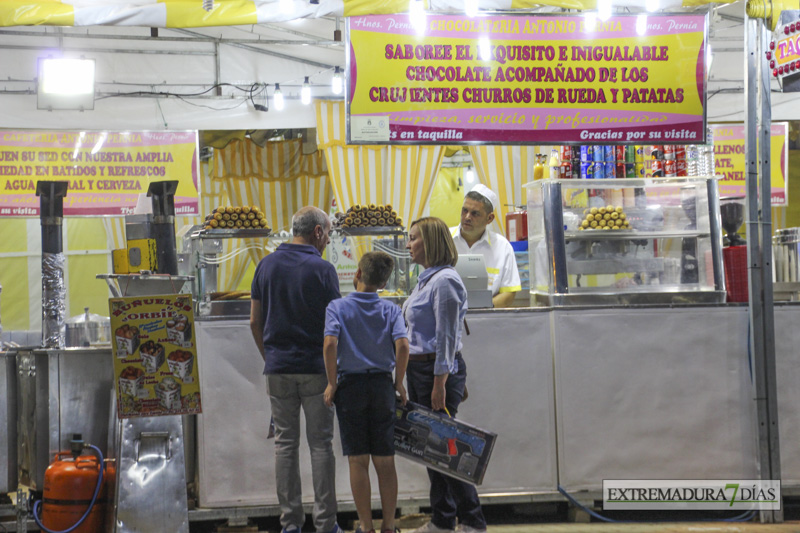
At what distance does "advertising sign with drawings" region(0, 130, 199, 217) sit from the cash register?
4.49m

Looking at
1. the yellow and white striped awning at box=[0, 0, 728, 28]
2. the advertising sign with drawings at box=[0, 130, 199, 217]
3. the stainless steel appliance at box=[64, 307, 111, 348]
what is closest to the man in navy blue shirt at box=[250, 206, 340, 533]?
the stainless steel appliance at box=[64, 307, 111, 348]

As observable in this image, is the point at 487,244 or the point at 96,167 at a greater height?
the point at 96,167

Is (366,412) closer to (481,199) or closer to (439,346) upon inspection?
(439,346)

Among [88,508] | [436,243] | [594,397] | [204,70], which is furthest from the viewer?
[204,70]

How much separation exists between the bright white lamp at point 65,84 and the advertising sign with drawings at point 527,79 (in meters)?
4.70

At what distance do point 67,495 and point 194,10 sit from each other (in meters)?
2.88

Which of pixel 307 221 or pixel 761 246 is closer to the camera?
pixel 307 221

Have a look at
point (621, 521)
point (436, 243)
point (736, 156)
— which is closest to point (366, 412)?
point (436, 243)

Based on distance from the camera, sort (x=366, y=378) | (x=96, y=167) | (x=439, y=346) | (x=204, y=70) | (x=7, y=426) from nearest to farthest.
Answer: (x=366, y=378)
(x=439, y=346)
(x=7, y=426)
(x=96, y=167)
(x=204, y=70)

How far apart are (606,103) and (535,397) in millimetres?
1893

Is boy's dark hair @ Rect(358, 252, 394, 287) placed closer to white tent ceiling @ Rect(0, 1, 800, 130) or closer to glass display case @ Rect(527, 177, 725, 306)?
glass display case @ Rect(527, 177, 725, 306)

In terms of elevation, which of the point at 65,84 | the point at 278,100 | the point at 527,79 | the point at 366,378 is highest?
the point at 65,84

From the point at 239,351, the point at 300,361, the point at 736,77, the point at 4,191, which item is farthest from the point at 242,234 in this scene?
the point at 736,77

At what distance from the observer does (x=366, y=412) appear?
3994 mm
